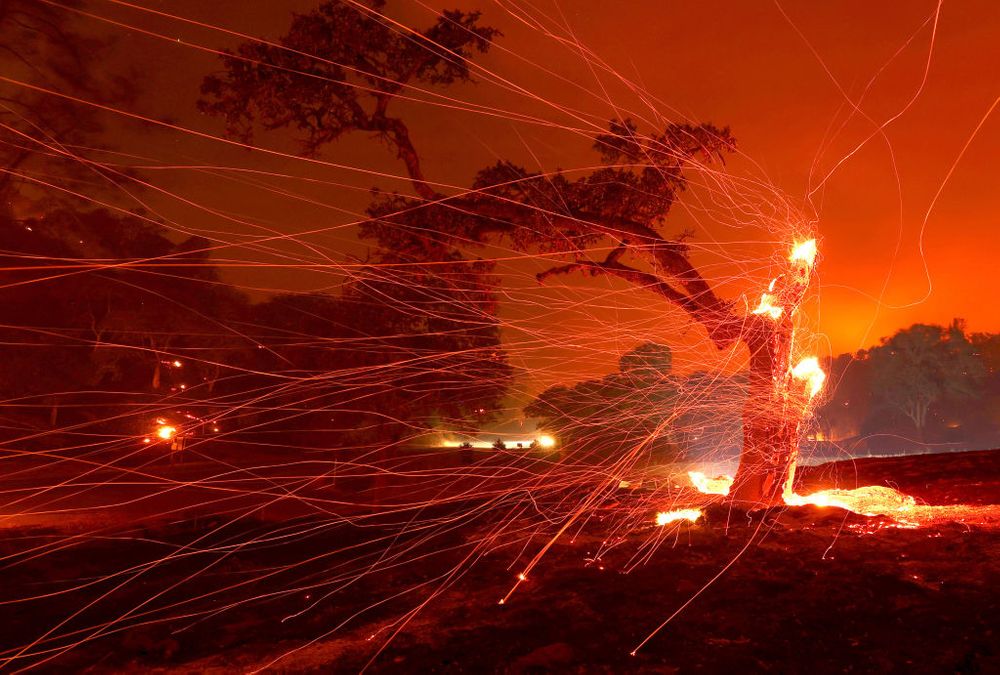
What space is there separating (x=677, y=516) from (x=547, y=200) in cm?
402

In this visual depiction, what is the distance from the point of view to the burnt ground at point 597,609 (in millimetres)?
3240

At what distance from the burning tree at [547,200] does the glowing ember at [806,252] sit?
1 cm

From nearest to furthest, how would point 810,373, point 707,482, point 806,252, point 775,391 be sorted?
point 806,252 < point 775,391 < point 810,373 < point 707,482

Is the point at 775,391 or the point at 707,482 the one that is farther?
the point at 707,482

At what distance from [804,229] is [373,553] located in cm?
589

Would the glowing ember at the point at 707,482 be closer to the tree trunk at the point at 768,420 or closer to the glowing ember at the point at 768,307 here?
the tree trunk at the point at 768,420

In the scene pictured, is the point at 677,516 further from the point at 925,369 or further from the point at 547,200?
the point at 925,369

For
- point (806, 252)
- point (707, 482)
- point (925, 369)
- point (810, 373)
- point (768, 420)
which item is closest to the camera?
point (806, 252)

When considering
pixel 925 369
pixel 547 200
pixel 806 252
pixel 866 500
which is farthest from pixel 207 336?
pixel 925 369

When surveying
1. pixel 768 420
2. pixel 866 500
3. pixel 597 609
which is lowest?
pixel 597 609

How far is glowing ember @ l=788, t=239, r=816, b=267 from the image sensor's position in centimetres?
712

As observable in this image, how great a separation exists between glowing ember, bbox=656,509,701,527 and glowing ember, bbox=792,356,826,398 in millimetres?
2090

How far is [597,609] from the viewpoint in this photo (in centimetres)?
405

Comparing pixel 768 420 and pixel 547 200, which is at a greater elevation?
pixel 547 200
